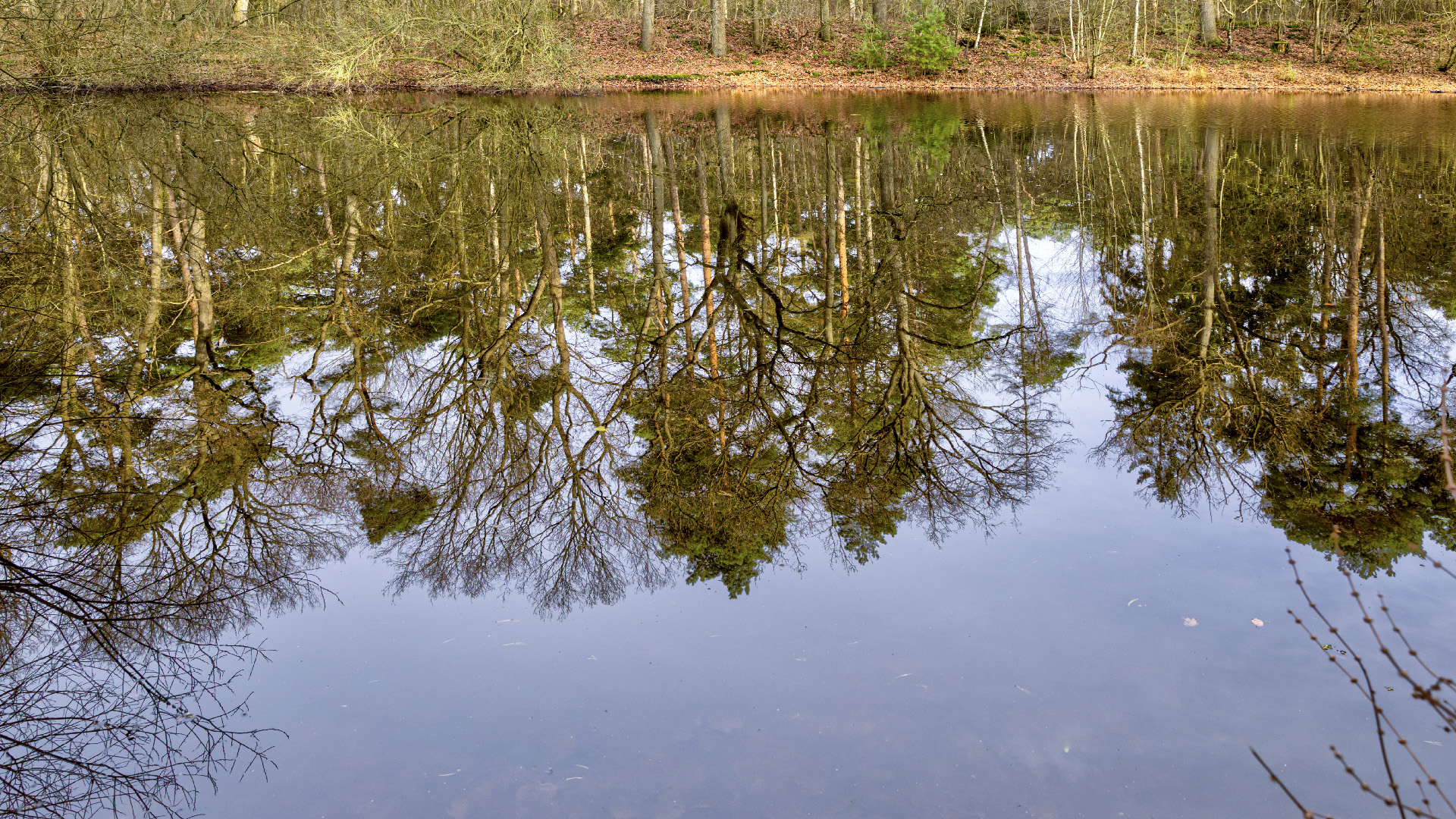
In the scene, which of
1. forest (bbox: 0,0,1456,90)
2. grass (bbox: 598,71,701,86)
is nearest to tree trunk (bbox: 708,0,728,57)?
forest (bbox: 0,0,1456,90)

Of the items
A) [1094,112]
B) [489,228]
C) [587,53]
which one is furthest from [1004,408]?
[587,53]

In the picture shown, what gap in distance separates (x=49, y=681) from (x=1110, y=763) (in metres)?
A: 4.71

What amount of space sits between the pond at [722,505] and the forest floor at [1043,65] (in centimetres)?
2121

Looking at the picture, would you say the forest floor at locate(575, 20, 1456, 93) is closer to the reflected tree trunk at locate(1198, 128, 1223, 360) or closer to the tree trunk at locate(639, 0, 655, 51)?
the tree trunk at locate(639, 0, 655, 51)

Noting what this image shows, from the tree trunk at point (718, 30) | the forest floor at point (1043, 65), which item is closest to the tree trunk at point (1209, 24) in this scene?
the forest floor at point (1043, 65)

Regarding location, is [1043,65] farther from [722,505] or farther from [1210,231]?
[722,505]

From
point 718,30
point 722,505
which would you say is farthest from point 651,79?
point 722,505

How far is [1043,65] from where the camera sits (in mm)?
34875

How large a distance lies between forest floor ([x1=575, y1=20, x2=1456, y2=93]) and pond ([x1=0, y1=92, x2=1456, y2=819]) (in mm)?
21206

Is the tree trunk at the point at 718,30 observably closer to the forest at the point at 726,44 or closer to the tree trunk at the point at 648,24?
the forest at the point at 726,44

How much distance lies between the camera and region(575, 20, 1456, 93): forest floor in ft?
103

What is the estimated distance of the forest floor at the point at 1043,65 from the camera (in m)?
31.5

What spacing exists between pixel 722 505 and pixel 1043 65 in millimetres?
34513

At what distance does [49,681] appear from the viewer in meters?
4.23
